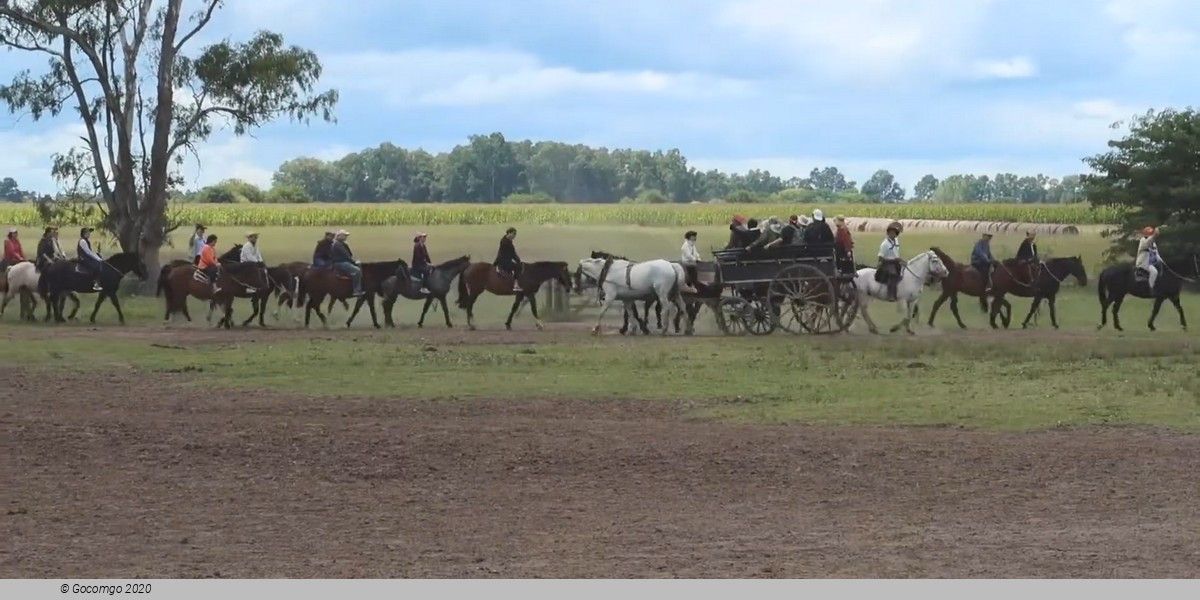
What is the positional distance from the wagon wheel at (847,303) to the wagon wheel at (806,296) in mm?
181

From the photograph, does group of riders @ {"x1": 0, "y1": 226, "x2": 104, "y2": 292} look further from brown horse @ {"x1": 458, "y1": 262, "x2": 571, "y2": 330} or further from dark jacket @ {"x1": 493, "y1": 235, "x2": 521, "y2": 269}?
dark jacket @ {"x1": 493, "y1": 235, "x2": 521, "y2": 269}

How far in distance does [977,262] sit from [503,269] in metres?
8.65


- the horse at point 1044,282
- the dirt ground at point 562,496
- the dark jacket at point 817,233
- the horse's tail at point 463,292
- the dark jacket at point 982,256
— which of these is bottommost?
the dirt ground at point 562,496

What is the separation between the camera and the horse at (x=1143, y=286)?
30312 mm

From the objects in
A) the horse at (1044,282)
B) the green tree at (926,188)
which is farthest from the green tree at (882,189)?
the horse at (1044,282)

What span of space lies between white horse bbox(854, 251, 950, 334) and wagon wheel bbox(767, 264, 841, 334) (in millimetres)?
736

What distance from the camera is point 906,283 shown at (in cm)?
2900

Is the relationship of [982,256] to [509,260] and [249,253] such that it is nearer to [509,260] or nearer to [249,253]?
[509,260]

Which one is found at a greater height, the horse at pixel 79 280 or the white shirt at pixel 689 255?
the white shirt at pixel 689 255

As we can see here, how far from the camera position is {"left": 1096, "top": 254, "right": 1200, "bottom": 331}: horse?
3031cm

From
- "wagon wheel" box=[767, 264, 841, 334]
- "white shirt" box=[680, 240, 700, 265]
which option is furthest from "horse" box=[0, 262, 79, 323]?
"wagon wheel" box=[767, 264, 841, 334]

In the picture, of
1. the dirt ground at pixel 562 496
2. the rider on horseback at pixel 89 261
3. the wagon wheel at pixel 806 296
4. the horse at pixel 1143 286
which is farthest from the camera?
the rider on horseback at pixel 89 261

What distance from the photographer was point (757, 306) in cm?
2838

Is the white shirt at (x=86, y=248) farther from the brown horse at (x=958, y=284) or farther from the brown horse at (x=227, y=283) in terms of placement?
the brown horse at (x=958, y=284)
